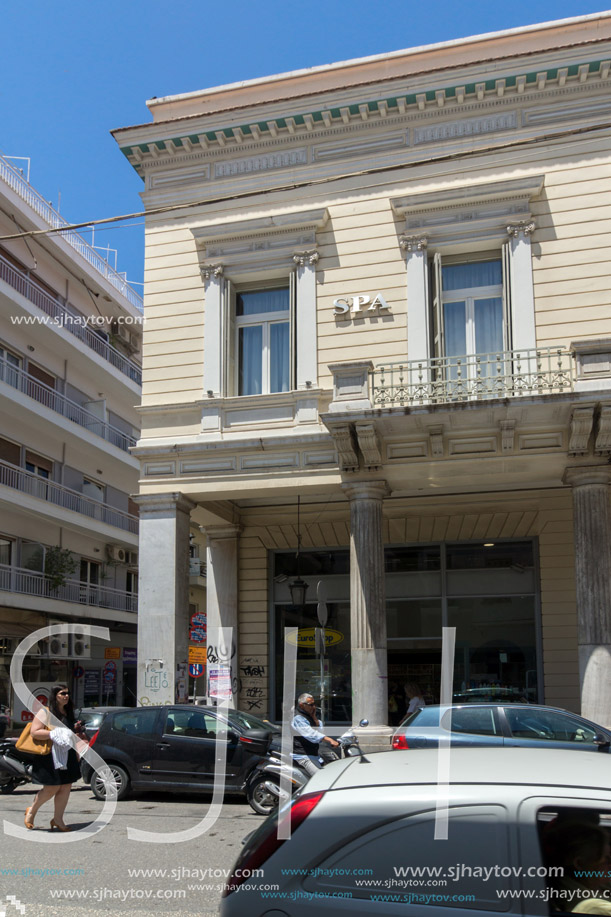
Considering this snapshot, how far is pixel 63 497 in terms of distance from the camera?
99.6 ft

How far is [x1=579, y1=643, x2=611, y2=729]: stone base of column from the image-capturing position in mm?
13539

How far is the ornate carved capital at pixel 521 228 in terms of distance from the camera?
1539 centimetres

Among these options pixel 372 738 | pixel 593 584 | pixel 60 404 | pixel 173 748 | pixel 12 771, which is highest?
pixel 60 404

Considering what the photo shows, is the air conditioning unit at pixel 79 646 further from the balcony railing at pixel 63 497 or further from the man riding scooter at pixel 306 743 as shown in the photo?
the man riding scooter at pixel 306 743

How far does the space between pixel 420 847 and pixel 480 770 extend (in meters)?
0.45

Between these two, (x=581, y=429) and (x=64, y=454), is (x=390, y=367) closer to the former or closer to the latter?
(x=581, y=429)

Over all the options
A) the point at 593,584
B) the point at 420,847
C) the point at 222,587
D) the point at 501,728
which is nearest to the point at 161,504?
the point at 222,587

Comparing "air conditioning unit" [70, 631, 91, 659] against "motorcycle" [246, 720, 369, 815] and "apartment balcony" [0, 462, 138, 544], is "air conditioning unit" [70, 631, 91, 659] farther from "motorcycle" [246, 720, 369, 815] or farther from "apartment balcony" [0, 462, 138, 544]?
"motorcycle" [246, 720, 369, 815]

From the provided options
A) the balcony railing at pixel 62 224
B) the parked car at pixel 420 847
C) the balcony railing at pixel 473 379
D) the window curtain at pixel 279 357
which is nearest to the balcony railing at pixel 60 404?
the balcony railing at pixel 62 224

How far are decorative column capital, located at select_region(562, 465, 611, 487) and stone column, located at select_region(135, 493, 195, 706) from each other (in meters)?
6.90

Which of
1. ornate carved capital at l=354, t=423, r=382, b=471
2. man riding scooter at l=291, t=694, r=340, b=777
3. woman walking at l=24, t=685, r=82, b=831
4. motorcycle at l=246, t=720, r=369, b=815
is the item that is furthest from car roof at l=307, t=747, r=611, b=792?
ornate carved capital at l=354, t=423, r=382, b=471

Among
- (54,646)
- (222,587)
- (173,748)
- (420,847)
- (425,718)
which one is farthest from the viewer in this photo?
(54,646)

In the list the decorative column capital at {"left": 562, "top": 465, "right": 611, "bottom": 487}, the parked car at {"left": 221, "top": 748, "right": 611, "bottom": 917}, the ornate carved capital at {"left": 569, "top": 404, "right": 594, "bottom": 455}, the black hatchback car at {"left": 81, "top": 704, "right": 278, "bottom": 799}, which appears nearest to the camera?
the parked car at {"left": 221, "top": 748, "right": 611, "bottom": 917}

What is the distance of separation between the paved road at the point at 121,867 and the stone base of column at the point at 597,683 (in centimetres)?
571
